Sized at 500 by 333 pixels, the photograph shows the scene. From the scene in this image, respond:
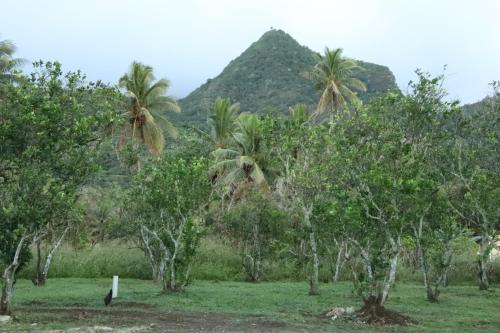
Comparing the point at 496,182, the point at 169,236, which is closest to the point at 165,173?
the point at 169,236

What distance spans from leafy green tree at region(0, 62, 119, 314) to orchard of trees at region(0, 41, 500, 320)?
3 centimetres

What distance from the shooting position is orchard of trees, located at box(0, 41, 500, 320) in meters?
14.2

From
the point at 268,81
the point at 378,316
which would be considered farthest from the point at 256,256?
the point at 268,81

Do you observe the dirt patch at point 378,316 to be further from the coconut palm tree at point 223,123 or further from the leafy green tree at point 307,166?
the coconut palm tree at point 223,123

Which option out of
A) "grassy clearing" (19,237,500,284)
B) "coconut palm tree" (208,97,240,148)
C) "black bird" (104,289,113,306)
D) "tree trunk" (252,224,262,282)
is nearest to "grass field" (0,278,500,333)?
"black bird" (104,289,113,306)

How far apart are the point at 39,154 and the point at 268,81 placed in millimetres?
62872

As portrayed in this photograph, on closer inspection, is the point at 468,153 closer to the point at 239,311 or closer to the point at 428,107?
the point at 428,107

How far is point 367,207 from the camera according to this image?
1523 centimetres

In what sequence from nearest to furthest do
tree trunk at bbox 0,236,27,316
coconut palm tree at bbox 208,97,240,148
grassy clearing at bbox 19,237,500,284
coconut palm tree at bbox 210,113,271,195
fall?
tree trunk at bbox 0,236,27,316
grassy clearing at bbox 19,237,500,284
coconut palm tree at bbox 210,113,271,195
coconut palm tree at bbox 208,97,240,148

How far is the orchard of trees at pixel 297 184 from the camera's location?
46.6 feet

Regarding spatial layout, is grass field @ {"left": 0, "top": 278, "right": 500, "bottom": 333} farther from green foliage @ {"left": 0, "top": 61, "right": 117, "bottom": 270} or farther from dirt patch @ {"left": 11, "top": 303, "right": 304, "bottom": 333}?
green foliage @ {"left": 0, "top": 61, "right": 117, "bottom": 270}

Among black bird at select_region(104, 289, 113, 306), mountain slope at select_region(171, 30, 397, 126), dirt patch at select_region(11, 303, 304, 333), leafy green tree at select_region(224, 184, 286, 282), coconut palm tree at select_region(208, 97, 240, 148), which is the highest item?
mountain slope at select_region(171, 30, 397, 126)

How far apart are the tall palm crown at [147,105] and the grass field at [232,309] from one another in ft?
55.2

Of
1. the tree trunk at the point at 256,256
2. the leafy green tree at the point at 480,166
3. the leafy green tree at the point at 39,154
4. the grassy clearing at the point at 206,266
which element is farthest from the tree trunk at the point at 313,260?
the leafy green tree at the point at 39,154
